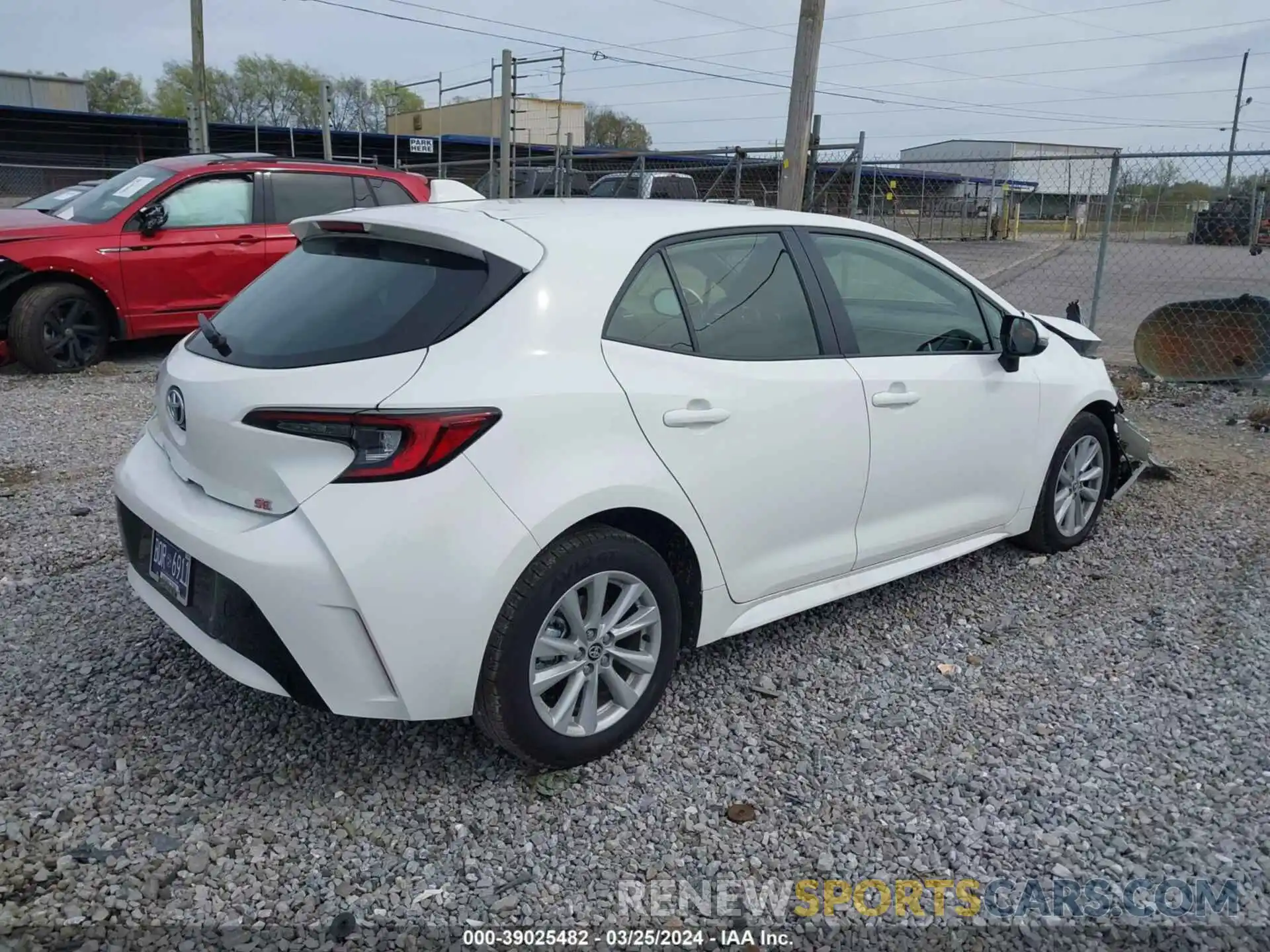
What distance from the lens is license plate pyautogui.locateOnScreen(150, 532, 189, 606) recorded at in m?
2.83

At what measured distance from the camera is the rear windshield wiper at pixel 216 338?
2.97 m

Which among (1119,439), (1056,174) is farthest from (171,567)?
(1056,174)

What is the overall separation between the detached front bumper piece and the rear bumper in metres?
3.68

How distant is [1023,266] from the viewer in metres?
18.5

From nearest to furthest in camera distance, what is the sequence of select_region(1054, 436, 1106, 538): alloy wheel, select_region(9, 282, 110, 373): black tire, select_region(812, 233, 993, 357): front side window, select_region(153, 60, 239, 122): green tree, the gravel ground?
the gravel ground, select_region(812, 233, 993, 357): front side window, select_region(1054, 436, 1106, 538): alloy wheel, select_region(9, 282, 110, 373): black tire, select_region(153, 60, 239, 122): green tree

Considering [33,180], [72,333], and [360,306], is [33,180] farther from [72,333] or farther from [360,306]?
[360,306]

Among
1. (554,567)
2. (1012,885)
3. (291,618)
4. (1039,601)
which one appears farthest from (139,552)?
(1039,601)

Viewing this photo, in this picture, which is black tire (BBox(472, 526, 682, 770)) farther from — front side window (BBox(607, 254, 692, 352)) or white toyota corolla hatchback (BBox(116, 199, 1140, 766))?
front side window (BBox(607, 254, 692, 352))

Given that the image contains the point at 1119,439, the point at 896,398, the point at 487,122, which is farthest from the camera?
the point at 487,122

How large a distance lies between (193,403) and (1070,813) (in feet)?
8.89

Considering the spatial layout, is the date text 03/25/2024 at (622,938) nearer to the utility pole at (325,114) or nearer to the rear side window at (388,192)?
the rear side window at (388,192)

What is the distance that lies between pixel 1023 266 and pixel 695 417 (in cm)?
1732

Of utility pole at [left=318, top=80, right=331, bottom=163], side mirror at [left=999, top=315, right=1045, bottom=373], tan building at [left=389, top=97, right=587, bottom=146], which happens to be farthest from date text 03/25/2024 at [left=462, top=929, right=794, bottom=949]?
tan building at [left=389, top=97, right=587, bottom=146]

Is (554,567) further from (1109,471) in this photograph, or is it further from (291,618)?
(1109,471)
